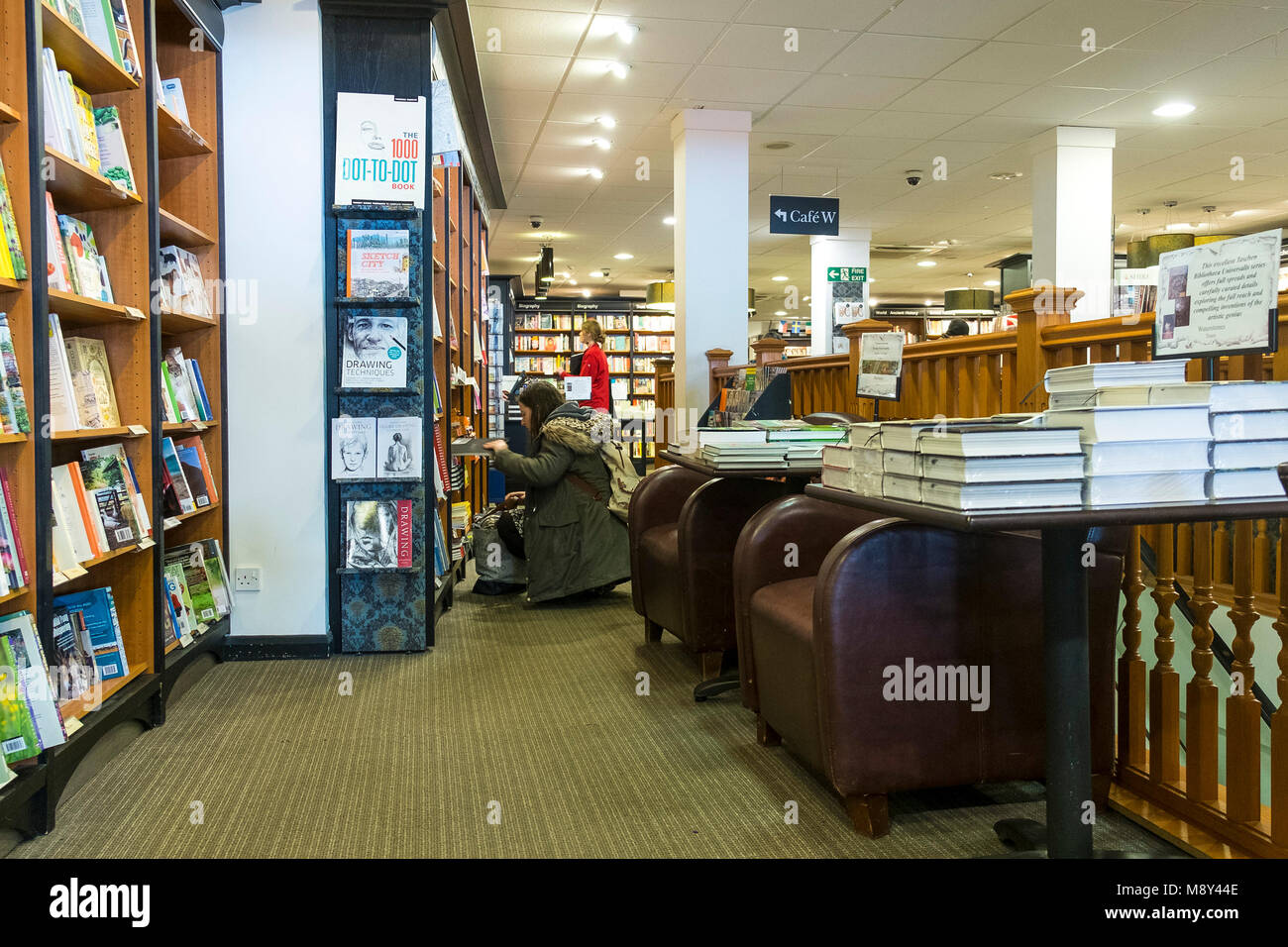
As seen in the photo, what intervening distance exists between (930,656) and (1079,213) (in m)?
6.70

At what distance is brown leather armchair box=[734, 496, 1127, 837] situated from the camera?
7.18 ft

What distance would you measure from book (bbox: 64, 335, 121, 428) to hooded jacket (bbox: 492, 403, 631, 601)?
2111 millimetres

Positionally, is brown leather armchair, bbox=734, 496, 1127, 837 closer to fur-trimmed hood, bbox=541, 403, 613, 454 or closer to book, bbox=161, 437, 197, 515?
book, bbox=161, 437, 197, 515

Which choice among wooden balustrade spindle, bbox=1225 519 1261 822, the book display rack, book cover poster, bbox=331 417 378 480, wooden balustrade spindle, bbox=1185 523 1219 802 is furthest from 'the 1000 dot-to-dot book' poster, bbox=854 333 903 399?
the book display rack

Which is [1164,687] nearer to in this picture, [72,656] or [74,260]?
[72,656]

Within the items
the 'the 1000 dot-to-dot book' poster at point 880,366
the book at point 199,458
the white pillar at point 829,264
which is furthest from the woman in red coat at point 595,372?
the book at point 199,458

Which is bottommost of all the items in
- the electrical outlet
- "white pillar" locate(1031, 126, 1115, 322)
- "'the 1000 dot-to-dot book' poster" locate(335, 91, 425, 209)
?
the electrical outlet

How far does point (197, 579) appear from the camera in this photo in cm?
373

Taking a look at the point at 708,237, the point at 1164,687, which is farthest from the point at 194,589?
the point at 708,237

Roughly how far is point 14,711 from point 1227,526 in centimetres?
352

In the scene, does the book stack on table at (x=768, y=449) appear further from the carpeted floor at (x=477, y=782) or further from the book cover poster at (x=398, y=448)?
the book cover poster at (x=398, y=448)

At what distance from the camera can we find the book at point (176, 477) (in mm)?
3479
